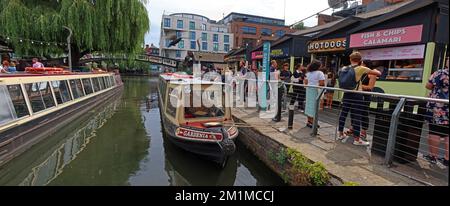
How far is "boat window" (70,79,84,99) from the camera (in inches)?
392

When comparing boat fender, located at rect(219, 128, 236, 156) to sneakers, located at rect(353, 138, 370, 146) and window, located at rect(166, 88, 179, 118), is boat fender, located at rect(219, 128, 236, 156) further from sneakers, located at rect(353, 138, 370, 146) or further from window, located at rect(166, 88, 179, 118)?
sneakers, located at rect(353, 138, 370, 146)

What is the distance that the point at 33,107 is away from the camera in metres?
6.42

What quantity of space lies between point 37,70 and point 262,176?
8279mm

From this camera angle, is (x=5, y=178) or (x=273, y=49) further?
(x=273, y=49)

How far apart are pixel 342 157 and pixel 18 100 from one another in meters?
6.85

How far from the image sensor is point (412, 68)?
7.55 metres

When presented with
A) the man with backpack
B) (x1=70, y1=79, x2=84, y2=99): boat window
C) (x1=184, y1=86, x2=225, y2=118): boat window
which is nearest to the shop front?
the man with backpack

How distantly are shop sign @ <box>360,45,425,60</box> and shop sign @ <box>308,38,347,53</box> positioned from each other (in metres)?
1.03

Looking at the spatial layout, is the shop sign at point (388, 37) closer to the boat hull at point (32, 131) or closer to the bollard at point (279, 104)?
the bollard at point (279, 104)

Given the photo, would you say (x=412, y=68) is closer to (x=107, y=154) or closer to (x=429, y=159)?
(x=429, y=159)

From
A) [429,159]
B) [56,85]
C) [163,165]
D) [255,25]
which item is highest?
[255,25]

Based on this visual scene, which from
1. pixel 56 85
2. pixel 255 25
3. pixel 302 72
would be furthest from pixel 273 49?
pixel 255 25

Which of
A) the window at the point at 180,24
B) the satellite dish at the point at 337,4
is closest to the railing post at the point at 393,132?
the satellite dish at the point at 337,4

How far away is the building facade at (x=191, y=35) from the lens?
194 feet
